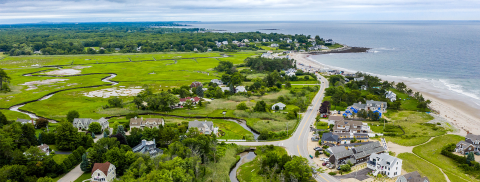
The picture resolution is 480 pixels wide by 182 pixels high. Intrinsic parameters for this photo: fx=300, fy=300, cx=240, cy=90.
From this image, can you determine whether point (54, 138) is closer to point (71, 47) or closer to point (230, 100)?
point (230, 100)

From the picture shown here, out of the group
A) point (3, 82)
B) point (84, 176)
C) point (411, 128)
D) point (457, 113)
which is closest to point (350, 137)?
point (411, 128)

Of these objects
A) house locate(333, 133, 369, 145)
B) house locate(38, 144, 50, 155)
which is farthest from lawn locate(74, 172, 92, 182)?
house locate(333, 133, 369, 145)

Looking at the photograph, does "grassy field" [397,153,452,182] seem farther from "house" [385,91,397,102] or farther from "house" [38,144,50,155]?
"house" [38,144,50,155]

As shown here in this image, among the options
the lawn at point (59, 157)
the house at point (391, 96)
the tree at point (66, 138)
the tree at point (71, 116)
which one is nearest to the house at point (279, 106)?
the house at point (391, 96)

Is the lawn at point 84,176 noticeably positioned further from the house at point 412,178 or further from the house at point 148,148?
the house at point 412,178

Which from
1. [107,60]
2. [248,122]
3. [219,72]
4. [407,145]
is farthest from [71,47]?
[407,145]
